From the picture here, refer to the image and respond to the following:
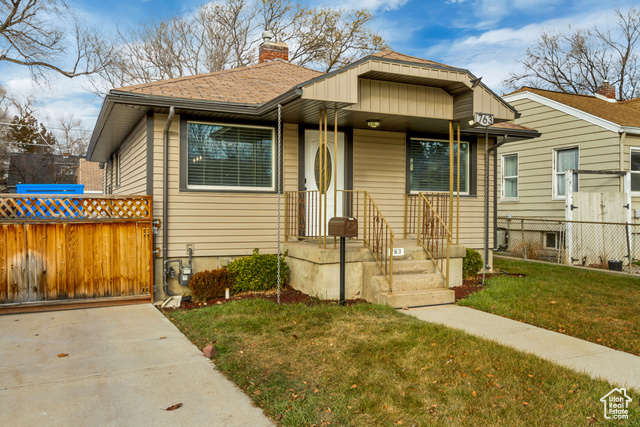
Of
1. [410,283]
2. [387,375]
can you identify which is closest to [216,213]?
[410,283]

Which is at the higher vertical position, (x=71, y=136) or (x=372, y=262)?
(x=71, y=136)

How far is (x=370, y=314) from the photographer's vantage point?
5703mm

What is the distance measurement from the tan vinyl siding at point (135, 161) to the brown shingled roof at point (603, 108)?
1032cm

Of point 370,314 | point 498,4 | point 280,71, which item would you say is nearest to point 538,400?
point 370,314

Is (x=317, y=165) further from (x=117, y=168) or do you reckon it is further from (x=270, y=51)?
(x=117, y=168)

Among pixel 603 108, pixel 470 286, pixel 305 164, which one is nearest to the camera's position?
pixel 470 286

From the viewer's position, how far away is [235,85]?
822 cm

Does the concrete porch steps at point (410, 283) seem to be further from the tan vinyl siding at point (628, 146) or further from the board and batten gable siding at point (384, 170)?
the tan vinyl siding at point (628, 146)

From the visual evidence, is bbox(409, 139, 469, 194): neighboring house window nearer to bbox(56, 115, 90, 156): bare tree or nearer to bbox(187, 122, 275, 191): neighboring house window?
bbox(187, 122, 275, 191): neighboring house window

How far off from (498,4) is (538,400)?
54.1 feet

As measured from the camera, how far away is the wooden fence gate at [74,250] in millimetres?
6238

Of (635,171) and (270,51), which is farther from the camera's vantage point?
(270,51)

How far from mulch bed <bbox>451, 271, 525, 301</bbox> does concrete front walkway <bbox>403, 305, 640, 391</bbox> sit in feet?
3.00

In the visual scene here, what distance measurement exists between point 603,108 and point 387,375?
11.9 m
